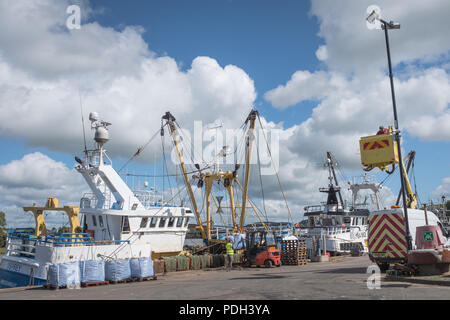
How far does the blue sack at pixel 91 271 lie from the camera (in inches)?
599

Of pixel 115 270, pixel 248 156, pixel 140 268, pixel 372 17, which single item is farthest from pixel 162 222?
pixel 372 17

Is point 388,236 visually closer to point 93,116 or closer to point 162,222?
point 162,222

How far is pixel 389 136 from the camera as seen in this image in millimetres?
14367

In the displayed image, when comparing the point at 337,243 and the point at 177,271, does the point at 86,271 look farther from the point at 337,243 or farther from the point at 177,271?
the point at 337,243

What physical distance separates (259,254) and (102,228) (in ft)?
31.6

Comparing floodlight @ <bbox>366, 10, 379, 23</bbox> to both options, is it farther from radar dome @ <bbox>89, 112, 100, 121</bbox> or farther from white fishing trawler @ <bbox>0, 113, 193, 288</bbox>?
radar dome @ <bbox>89, 112, 100, 121</bbox>

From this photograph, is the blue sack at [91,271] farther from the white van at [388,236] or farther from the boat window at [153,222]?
the white van at [388,236]

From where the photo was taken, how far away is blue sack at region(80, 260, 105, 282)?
15219mm

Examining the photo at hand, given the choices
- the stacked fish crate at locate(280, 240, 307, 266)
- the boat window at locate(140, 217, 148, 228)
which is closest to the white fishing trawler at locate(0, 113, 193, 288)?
the boat window at locate(140, 217, 148, 228)

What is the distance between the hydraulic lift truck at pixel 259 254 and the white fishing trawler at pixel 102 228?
14.6 ft

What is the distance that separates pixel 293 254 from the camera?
79.0 ft

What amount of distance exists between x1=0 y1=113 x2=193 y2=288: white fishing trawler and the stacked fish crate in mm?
6809
